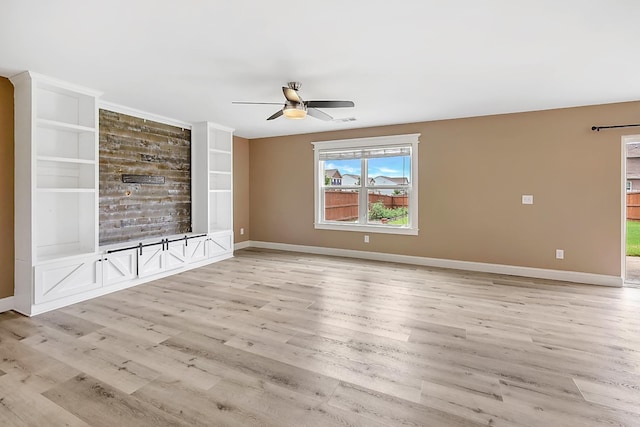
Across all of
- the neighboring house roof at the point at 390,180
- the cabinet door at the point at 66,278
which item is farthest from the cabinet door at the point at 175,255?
the neighboring house roof at the point at 390,180

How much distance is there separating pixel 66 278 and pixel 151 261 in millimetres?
1066

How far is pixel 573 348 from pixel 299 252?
4743 millimetres

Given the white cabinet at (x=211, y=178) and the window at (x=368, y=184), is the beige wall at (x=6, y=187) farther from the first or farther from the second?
the window at (x=368, y=184)

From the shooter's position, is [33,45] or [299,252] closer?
[33,45]

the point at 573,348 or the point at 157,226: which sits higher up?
the point at 157,226

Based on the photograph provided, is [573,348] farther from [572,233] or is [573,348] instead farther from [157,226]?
[157,226]

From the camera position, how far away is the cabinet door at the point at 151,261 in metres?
4.32

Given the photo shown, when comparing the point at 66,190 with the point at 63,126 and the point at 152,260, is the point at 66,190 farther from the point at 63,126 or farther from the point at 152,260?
the point at 152,260

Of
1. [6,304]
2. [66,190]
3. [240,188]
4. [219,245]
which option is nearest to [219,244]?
[219,245]

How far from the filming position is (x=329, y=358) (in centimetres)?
239

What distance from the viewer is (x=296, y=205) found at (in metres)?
6.63

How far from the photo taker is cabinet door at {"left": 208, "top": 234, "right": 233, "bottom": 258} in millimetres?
5570

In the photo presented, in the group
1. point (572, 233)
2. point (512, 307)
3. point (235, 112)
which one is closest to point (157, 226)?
point (235, 112)

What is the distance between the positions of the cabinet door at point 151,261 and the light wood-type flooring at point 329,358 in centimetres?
48
